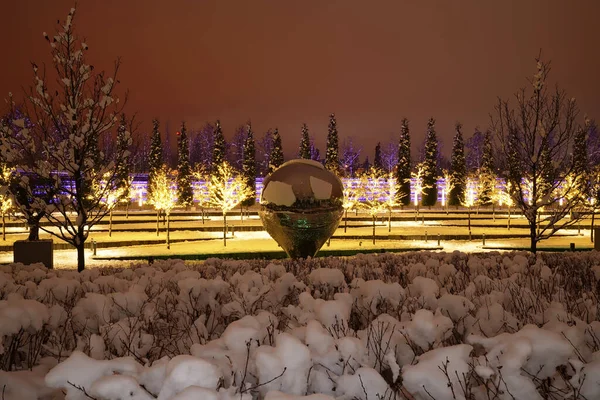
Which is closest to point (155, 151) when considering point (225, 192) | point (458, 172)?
point (225, 192)

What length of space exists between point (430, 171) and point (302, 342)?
55.3 meters

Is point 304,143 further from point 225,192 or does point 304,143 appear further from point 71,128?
point 71,128

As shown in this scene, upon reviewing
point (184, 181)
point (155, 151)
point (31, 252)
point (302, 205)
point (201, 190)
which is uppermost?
point (155, 151)

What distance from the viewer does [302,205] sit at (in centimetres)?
937

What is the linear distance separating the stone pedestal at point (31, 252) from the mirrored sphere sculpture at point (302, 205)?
299 inches

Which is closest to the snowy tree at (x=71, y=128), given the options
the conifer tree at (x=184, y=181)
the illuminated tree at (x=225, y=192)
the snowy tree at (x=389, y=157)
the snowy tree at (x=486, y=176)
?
the illuminated tree at (x=225, y=192)

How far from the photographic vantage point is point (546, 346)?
2.11m

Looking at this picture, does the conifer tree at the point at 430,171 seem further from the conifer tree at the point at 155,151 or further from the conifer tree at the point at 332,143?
the conifer tree at the point at 155,151

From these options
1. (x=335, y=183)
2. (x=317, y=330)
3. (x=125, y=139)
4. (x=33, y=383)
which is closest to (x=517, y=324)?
(x=317, y=330)

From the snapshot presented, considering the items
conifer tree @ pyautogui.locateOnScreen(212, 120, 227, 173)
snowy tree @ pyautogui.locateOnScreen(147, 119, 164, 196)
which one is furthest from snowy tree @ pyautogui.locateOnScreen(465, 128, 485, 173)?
snowy tree @ pyautogui.locateOnScreen(147, 119, 164, 196)

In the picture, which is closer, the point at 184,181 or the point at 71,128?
the point at 71,128

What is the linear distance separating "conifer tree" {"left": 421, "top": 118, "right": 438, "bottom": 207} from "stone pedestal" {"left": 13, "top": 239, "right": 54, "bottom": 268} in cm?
4647

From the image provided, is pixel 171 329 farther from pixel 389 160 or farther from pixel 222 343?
pixel 389 160

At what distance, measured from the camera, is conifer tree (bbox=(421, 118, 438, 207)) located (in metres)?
55.4
